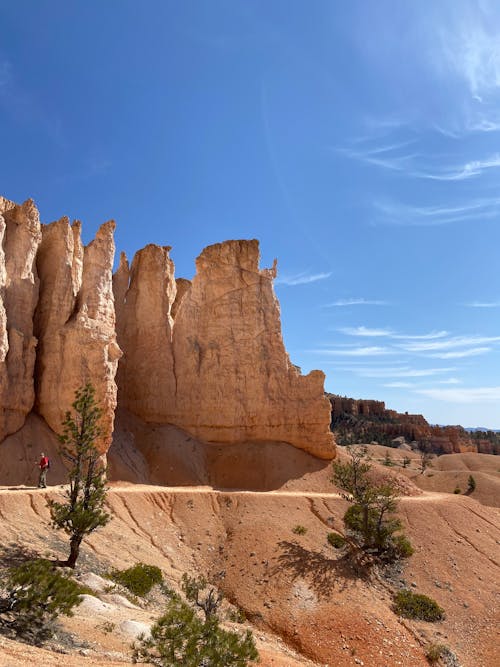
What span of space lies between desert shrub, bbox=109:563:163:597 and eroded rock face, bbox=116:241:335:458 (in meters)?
18.1

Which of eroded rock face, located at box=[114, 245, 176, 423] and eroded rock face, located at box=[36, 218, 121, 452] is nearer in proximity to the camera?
eroded rock face, located at box=[36, 218, 121, 452]

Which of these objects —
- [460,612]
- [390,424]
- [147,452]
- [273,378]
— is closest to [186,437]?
[147,452]

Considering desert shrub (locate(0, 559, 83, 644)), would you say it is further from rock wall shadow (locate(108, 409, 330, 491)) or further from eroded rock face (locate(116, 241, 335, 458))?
eroded rock face (locate(116, 241, 335, 458))

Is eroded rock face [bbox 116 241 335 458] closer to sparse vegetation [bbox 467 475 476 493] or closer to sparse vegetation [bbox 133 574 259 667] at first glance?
sparse vegetation [bbox 133 574 259 667]

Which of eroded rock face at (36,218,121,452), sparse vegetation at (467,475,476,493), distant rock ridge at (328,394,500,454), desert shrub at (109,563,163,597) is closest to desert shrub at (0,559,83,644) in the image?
desert shrub at (109,563,163,597)

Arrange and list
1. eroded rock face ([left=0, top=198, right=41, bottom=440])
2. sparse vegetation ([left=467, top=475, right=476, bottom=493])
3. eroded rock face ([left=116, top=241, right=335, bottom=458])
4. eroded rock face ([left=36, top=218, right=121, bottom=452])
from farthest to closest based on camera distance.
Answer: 1. sparse vegetation ([left=467, top=475, right=476, bottom=493])
2. eroded rock face ([left=116, top=241, right=335, bottom=458])
3. eroded rock face ([left=36, top=218, right=121, bottom=452])
4. eroded rock face ([left=0, top=198, right=41, bottom=440])

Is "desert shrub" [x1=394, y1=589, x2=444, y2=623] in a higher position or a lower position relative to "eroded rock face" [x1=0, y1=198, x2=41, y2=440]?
lower

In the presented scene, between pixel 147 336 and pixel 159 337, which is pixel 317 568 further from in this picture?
pixel 147 336

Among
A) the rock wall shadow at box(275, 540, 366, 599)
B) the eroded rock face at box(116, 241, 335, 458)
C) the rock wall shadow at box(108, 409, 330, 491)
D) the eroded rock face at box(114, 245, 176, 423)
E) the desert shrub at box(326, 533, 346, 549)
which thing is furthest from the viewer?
the eroded rock face at box(114, 245, 176, 423)

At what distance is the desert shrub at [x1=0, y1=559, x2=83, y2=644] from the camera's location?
10125 mm

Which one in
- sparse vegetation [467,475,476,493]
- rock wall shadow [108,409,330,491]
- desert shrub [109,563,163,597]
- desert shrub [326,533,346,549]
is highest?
rock wall shadow [108,409,330,491]

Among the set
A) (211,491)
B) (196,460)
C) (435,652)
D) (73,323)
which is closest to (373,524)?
(435,652)

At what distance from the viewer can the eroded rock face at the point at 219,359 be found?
3753cm

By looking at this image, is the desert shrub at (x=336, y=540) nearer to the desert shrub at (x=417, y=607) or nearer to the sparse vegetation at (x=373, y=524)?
the sparse vegetation at (x=373, y=524)
